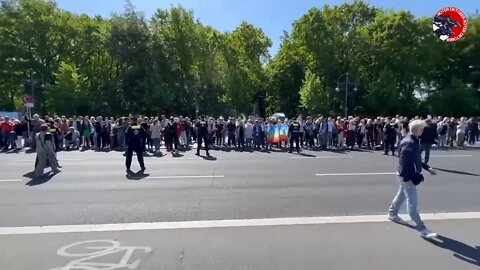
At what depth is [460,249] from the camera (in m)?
5.74

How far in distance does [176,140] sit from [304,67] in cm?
3818

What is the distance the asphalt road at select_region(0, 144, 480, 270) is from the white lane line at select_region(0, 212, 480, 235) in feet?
0.12

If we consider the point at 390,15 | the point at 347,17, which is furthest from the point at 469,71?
the point at 347,17

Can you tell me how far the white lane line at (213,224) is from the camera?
22.5 feet

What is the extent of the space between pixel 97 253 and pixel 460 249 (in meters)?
4.94

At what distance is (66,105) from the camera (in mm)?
42000

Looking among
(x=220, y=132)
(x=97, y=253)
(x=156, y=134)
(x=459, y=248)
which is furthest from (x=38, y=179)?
(x=220, y=132)

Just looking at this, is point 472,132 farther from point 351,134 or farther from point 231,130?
point 231,130

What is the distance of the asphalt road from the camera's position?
17.9 feet

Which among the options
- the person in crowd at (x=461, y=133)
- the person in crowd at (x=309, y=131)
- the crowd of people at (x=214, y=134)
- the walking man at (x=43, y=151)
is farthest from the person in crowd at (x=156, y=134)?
the person in crowd at (x=461, y=133)

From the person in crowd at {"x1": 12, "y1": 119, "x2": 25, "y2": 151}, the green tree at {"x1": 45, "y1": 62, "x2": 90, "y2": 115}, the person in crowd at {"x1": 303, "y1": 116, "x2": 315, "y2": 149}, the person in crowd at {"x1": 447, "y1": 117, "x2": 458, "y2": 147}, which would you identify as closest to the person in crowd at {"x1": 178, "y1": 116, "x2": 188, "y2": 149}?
the person in crowd at {"x1": 303, "y1": 116, "x2": 315, "y2": 149}

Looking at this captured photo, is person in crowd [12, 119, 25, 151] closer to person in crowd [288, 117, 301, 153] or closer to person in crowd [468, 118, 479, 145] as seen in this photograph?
person in crowd [288, 117, 301, 153]

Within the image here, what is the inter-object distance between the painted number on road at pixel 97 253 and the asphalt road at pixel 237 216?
3 cm

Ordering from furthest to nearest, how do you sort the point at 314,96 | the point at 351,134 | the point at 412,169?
the point at 314,96
the point at 351,134
the point at 412,169
